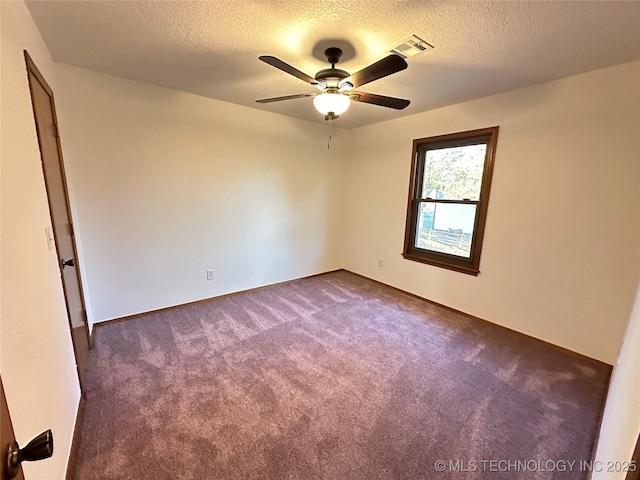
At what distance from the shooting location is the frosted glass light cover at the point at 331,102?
191 cm

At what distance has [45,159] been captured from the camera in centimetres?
168

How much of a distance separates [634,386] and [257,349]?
89.8 inches

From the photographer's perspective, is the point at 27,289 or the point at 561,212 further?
the point at 561,212

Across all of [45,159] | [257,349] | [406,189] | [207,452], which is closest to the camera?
[207,452]

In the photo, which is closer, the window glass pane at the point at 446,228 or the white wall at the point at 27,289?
the white wall at the point at 27,289

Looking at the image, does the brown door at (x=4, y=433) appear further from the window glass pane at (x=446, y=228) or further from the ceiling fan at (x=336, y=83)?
the window glass pane at (x=446, y=228)

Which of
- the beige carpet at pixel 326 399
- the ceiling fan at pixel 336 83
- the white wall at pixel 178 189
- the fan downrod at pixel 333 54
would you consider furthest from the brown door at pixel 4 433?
the white wall at pixel 178 189

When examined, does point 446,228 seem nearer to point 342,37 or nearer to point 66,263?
point 342,37

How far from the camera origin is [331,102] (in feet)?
6.30

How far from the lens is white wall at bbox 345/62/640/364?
2.18 metres

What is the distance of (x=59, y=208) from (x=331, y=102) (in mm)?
2015

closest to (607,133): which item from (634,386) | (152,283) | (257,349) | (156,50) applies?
(634,386)

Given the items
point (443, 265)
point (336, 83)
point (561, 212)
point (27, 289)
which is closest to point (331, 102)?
point (336, 83)

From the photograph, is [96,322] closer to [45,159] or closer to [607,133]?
[45,159]
